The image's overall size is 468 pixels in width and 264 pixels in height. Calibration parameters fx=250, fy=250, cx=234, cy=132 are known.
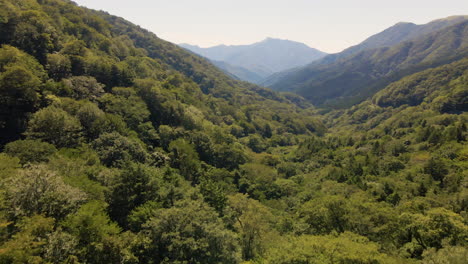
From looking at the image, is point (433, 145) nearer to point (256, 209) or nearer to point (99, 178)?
point (256, 209)

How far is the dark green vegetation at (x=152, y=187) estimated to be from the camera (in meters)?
26.6

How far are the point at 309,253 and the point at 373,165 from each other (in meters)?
87.2

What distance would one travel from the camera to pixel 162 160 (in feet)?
217

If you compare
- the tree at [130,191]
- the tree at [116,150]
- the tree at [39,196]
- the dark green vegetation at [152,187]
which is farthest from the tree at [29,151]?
the tree at [130,191]

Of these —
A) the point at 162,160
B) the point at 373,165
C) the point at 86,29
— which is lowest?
the point at 373,165

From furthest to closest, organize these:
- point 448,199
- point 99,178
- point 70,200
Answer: point 448,199 < point 99,178 < point 70,200

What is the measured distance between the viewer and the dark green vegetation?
26625 mm

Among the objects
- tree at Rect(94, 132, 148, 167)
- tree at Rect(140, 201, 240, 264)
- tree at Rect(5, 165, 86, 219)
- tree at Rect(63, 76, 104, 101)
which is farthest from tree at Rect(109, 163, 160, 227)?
tree at Rect(63, 76, 104, 101)

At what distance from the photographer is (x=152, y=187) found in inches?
1480

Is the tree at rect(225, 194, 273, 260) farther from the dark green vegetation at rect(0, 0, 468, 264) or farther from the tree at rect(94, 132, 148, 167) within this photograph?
the tree at rect(94, 132, 148, 167)

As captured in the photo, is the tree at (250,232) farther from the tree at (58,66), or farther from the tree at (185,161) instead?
the tree at (58,66)

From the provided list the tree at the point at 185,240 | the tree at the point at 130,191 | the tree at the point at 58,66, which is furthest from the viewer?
the tree at the point at 58,66

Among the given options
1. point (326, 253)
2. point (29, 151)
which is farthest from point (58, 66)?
point (326, 253)

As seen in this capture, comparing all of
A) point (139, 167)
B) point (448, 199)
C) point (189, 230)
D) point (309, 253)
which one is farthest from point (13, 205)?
point (448, 199)
